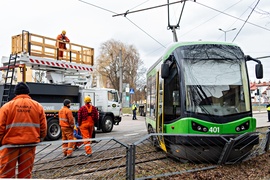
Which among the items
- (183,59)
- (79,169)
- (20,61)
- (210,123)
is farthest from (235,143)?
(20,61)

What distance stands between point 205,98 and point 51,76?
28.0 ft

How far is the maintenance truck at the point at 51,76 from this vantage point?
11.0 m

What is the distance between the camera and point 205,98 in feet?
20.6

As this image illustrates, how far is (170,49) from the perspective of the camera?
7.04 meters

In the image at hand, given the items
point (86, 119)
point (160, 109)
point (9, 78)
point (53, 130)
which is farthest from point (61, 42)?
point (160, 109)

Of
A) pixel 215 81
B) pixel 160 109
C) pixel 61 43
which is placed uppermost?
pixel 61 43

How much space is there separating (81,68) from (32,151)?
9587 mm

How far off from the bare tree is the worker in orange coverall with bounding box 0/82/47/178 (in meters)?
46.8

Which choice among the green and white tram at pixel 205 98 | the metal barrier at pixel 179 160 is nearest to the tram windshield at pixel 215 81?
the green and white tram at pixel 205 98

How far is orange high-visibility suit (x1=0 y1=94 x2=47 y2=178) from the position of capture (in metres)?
4.11

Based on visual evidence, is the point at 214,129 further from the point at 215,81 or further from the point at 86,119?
the point at 86,119

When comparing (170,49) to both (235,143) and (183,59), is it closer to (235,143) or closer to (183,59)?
(183,59)

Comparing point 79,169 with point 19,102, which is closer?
point 19,102

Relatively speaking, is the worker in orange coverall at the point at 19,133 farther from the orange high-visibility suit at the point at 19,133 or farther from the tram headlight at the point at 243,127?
the tram headlight at the point at 243,127
